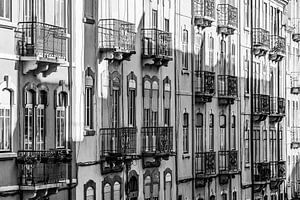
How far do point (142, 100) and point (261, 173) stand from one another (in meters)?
21.7

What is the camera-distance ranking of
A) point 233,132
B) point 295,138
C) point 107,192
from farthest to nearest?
point 295,138
point 233,132
point 107,192

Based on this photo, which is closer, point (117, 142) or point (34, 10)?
point (34, 10)

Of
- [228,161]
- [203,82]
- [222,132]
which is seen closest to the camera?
[203,82]

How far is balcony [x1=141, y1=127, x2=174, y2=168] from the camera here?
4969 centimetres

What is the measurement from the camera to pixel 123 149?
150ft

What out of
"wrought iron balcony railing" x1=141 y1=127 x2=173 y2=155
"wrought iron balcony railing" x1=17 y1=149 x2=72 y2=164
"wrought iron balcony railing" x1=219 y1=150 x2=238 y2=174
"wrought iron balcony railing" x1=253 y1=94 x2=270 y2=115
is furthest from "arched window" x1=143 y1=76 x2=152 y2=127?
"wrought iron balcony railing" x1=253 y1=94 x2=270 y2=115

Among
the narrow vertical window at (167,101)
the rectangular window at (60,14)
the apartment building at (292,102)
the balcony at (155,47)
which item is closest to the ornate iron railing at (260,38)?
the apartment building at (292,102)

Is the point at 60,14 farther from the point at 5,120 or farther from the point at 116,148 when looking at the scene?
the point at 116,148

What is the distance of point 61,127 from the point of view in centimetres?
4131

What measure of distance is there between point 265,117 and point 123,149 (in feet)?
87.3

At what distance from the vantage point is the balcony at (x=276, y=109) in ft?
240

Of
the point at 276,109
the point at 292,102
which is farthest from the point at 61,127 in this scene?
the point at 292,102

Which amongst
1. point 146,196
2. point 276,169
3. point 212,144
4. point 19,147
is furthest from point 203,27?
point 19,147

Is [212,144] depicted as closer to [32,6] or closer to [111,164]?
[111,164]
